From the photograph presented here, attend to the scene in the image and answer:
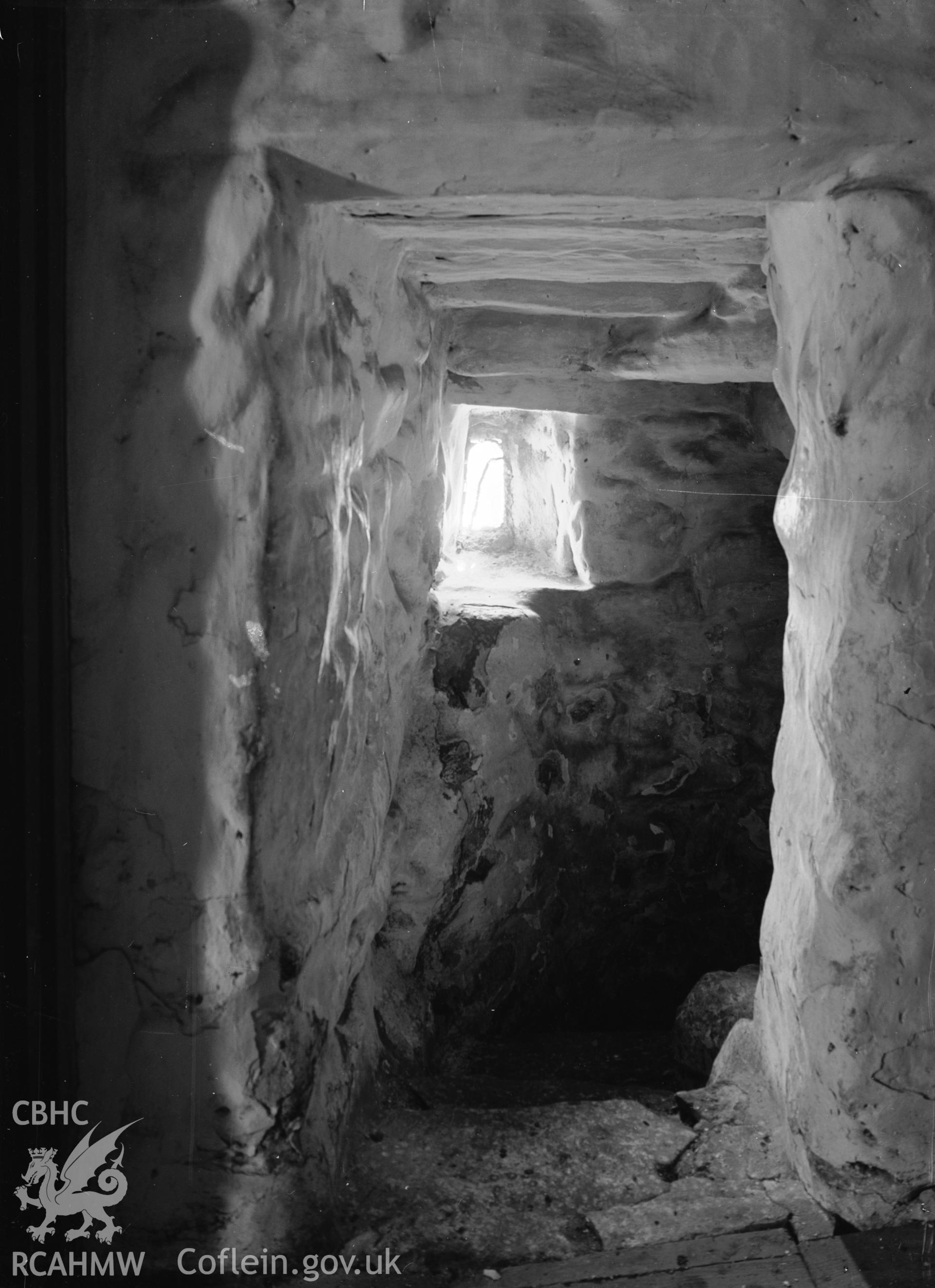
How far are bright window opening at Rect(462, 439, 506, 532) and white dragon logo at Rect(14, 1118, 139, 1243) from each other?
9.13 ft

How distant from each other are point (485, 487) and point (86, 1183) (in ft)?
9.64

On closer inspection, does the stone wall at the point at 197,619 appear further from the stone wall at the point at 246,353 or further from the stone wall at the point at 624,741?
the stone wall at the point at 624,741

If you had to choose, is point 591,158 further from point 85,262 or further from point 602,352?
point 602,352

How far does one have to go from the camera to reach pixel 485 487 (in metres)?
4.34

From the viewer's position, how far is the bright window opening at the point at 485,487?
4266 mm

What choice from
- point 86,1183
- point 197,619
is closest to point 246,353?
point 197,619

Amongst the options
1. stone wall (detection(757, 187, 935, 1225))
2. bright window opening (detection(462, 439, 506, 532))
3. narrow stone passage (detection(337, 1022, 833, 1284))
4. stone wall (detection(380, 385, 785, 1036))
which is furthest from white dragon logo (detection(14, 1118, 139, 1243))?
bright window opening (detection(462, 439, 506, 532))

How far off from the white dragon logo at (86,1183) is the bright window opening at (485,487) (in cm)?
278

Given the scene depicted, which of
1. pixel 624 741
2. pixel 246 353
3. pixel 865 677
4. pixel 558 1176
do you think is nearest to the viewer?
pixel 246 353

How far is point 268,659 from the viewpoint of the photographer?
200 cm

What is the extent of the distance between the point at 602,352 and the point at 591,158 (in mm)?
1334

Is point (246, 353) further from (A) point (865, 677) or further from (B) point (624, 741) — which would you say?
(B) point (624, 741)

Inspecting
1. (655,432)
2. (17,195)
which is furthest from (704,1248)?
(655,432)

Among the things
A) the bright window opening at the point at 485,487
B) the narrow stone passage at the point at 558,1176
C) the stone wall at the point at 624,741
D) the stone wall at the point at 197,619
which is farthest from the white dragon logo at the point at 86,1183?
the bright window opening at the point at 485,487
